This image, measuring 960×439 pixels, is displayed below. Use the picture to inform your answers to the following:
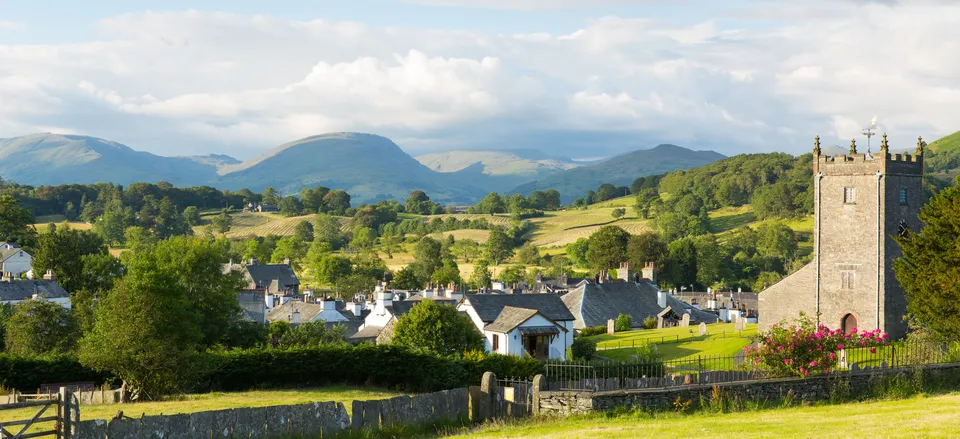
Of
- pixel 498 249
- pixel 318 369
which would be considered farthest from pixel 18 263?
pixel 318 369

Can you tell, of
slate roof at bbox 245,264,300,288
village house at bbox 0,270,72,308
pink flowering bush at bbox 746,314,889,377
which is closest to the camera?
pink flowering bush at bbox 746,314,889,377

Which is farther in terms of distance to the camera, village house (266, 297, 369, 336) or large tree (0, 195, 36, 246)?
large tree (0, 195, 36, 246)

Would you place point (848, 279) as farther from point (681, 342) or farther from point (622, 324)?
point (622, 324)

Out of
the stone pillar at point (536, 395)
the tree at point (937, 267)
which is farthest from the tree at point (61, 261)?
the stone pillar at point (536, 395)

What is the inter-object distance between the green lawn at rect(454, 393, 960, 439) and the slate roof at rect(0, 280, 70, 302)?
6496cm

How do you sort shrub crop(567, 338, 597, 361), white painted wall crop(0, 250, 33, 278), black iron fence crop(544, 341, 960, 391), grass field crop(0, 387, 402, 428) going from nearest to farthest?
black iron fence crop(544, 341, 960, 391), grass field crop(0, 387, 402, 428), shrub crop(567, 338, 597, 361), white painted wall crop(0, 250, 33, 278)

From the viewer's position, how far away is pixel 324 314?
7375cm

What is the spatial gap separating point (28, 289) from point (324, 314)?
25419mm

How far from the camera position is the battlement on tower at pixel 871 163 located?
171 feet

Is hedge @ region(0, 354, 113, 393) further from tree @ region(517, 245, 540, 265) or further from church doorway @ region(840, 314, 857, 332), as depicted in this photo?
tree @ region(517, 245, 540, 265)

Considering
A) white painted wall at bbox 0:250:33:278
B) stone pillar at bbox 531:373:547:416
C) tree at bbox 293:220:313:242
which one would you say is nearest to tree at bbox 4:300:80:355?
stone pillar at bbox 531:373:547:416

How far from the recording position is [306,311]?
248 ft

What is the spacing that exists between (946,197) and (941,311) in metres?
5.07

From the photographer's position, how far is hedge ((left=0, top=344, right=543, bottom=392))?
37094mm
